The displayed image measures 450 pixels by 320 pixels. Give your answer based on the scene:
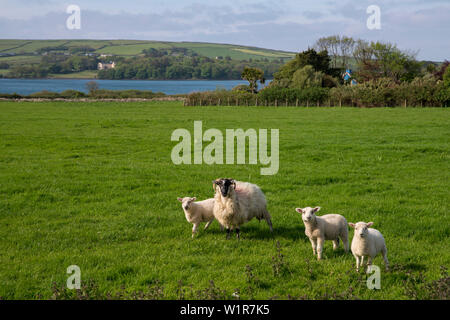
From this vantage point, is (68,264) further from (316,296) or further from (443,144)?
(443,144)

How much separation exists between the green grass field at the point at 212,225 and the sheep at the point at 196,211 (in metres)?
0.36

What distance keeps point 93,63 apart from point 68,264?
17584 cm

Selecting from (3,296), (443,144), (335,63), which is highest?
(335,63)

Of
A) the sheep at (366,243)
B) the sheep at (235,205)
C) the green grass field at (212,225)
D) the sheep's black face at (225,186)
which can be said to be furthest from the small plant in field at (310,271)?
the sheep's black face at (225,186)

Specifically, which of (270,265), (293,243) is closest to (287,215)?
(293,243)

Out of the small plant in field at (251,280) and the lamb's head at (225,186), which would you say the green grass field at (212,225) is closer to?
the small plant in field at (251,280)

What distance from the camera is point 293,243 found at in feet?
28.2

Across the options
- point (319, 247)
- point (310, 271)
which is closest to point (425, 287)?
point (310, 271)

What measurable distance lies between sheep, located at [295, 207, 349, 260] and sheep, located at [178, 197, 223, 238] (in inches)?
98.4

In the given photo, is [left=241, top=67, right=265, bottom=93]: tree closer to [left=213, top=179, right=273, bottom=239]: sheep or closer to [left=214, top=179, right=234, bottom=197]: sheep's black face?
[left=213, top=179, right=273, bottom=239]: sheep

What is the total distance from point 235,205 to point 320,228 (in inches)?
80.9

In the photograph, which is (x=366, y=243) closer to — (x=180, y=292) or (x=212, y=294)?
(x=212, y=294)

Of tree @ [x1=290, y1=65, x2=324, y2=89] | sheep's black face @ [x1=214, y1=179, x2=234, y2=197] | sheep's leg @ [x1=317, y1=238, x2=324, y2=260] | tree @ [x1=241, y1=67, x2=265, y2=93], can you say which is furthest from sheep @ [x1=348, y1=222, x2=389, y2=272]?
tree @ [x1=241, y1=67, x2=265, y2=93]

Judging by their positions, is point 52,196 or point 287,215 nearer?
point 287,215
